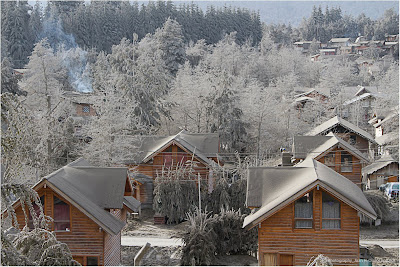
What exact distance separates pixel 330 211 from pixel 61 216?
1045 centimetres

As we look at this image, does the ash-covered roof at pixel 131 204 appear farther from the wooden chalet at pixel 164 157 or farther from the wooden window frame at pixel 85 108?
the wooden window frame at pixel 85 108

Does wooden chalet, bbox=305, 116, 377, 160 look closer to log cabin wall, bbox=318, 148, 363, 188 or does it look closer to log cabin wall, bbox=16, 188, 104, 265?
log cabin wall, bbox=318, 148, 363, 188

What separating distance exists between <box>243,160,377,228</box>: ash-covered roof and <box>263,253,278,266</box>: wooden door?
1489mm

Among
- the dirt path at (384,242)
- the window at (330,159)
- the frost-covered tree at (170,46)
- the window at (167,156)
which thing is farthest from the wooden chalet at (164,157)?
the frost-covered tree at (170,46)

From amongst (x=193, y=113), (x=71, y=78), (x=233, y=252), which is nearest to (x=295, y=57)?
(x=71, y=78)

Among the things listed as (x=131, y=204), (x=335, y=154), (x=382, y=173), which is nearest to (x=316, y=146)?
(x=335, y=154)

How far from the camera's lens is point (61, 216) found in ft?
62.3

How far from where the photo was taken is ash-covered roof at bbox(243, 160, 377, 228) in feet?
61.0

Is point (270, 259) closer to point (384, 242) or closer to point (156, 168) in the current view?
point (384, 242)

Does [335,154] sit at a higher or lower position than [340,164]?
higher

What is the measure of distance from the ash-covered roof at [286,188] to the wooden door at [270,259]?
1.49m

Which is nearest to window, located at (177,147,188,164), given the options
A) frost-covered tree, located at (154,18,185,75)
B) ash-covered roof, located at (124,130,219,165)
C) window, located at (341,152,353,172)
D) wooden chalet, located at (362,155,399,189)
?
ash-covered roof, located at (124,130,219,165)

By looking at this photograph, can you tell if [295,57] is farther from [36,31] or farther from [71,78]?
[36,31]

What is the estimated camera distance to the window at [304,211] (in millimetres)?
19172
